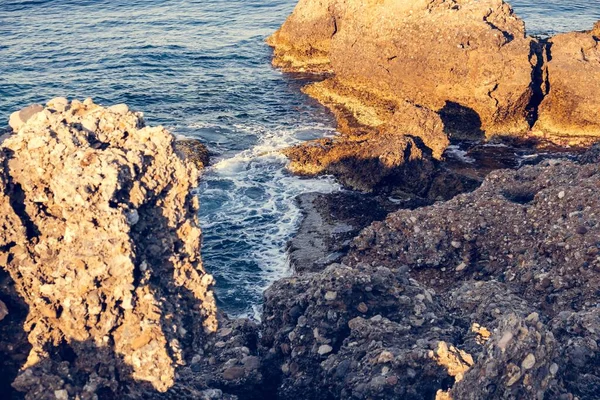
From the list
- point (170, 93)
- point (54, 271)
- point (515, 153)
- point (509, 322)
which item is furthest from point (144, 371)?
point (170, 93)

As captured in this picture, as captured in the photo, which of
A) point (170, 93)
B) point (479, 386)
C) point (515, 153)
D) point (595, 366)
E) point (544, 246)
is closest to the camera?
point (479, 386)

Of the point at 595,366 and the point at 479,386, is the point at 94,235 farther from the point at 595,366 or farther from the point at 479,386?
the point at 595,366

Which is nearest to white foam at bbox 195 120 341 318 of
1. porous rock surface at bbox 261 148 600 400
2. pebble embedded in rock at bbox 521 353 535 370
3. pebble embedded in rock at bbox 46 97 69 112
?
porous rock surface at bbox 261 148 600 400

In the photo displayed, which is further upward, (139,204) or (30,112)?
(30,112)

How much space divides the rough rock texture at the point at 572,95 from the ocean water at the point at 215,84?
11493 mm

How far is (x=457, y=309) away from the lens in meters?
16.0

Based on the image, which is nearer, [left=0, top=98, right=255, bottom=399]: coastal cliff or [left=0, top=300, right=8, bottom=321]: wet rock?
[left=0, top=98, right=255, bottom=399]: coastal cliff

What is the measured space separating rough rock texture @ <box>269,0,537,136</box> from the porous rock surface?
46.1 feet

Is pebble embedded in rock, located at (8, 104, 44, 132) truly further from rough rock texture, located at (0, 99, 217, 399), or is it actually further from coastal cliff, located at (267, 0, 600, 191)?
coastal cliff, located at (267, 0, 600, 191)

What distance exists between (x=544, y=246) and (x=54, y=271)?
13391 mm

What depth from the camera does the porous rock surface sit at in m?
12.1

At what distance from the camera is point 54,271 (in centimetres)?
1090

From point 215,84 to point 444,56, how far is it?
1580cm


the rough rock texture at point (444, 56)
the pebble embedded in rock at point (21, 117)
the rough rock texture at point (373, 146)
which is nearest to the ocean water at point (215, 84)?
the rough rock texture at point (373, 146)
